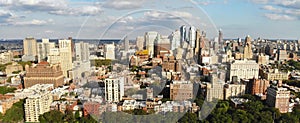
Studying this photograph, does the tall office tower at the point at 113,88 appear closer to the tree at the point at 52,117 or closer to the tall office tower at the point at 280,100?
the tree at the point at 52,117

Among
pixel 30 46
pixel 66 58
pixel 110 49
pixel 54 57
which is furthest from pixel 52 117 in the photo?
pixel 30 46

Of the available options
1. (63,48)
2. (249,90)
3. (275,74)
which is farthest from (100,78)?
(275,74)

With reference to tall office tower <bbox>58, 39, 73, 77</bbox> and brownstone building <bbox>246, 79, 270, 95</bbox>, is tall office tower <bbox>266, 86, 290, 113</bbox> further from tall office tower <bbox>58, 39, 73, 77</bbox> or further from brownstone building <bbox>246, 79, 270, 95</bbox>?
tall office tower <bbox>58, 39, 73, 77</bbox>

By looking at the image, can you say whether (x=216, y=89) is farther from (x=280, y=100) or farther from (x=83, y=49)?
(x=83, y=49)

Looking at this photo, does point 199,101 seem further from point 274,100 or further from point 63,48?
point 63,48

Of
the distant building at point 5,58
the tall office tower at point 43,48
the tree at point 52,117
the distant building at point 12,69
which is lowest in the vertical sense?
the tree at point 52,117

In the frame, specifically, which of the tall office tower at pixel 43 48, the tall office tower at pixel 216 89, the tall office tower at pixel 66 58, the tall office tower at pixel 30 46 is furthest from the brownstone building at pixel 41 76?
the tall office tower at pixel 30 46

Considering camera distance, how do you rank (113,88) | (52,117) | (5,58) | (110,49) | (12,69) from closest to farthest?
1. (110,49)
2. (113,88)
3. (52,117)
4. (12,69)
5. (5,58)

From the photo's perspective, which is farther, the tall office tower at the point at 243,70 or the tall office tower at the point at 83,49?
the tall office tower at the point at 243,70
